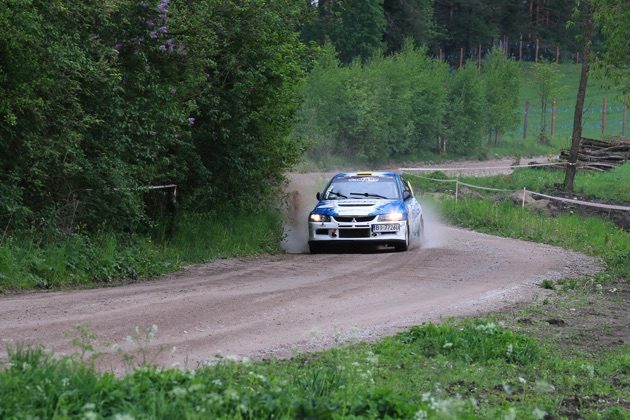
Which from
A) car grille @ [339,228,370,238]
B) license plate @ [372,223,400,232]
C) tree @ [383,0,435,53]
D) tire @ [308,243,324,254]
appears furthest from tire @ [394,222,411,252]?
tree @ [383,0,435,53]

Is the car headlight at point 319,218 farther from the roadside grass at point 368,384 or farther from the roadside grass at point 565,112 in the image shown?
the roadside grass at point 565,112

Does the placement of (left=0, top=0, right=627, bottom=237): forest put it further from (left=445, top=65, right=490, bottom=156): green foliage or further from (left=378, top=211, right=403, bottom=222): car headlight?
(left=445, top=65, right=490, bottom=156): green foliage

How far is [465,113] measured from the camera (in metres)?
71.5

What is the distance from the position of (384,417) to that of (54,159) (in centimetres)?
1013

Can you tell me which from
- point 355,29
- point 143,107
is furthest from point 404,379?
point 355,29

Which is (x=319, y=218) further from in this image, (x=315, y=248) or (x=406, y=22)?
(x=406, y=22)

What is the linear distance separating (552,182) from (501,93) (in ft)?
112

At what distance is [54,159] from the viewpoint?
619 inches

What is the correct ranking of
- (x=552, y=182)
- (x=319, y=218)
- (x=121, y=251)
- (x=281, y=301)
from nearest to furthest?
1. (x=281, y=301)
2. (x=121, y=251)
3. (x=319, y=218)
4. (x=552, y=182)

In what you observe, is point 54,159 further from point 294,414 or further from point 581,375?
point 294,414

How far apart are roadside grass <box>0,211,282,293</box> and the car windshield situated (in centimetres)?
193

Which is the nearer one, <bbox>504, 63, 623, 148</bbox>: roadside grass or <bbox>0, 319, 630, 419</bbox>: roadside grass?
<bbox>0, 319, 630, 419</bbox>: roadside grass

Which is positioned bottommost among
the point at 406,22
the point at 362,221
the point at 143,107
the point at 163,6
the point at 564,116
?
the point at 564,116

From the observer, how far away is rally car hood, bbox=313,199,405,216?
21.8 meters
